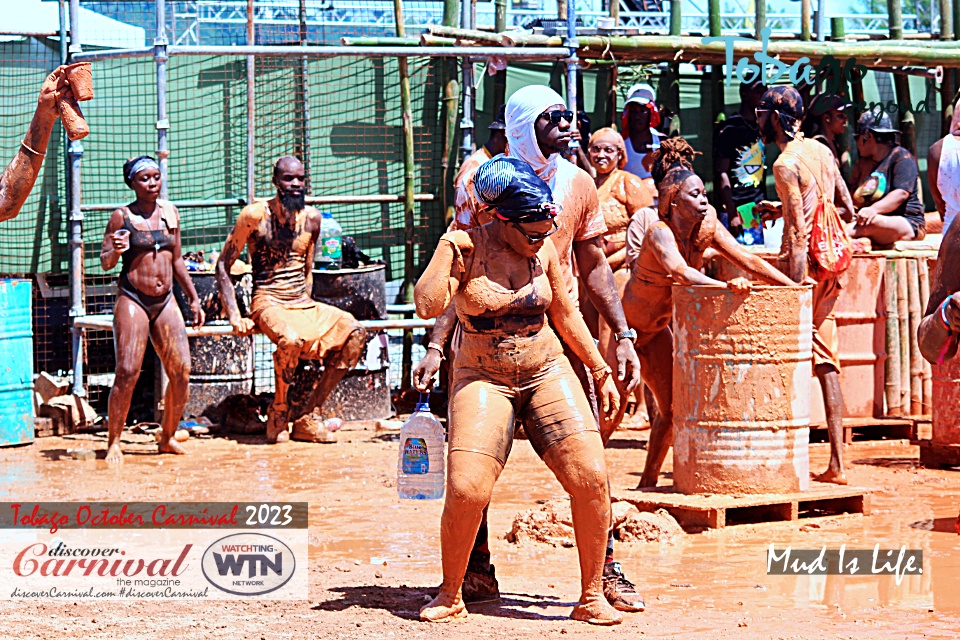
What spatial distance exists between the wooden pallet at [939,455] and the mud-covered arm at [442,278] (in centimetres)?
526

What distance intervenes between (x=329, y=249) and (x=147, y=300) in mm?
2129

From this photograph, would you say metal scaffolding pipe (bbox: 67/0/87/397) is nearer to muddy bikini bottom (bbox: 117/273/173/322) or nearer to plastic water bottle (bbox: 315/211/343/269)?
muddy bikini bottom (bbox: 117/273/173/322)

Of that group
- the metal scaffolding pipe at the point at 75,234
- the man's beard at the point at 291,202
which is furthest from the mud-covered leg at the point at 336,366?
the metal scaffolding pipe at the point at 75,234

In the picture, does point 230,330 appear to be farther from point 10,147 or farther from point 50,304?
point 10,147

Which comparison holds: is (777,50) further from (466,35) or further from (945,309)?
(945,309)

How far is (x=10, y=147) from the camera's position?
13008 millimetres

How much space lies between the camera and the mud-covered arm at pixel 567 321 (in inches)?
226

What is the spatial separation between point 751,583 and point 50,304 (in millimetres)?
8678

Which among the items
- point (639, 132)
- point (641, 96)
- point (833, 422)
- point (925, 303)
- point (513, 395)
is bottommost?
point (833, 422)

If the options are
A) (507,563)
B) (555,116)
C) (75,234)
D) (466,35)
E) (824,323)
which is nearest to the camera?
(555,116)

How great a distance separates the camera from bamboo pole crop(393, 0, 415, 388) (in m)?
13.1

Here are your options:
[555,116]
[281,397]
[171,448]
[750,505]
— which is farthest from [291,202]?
[555,116]

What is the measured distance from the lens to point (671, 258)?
816 cm

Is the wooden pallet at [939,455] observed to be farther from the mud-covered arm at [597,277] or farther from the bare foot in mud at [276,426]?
the bare foot in mud at [276,426]
